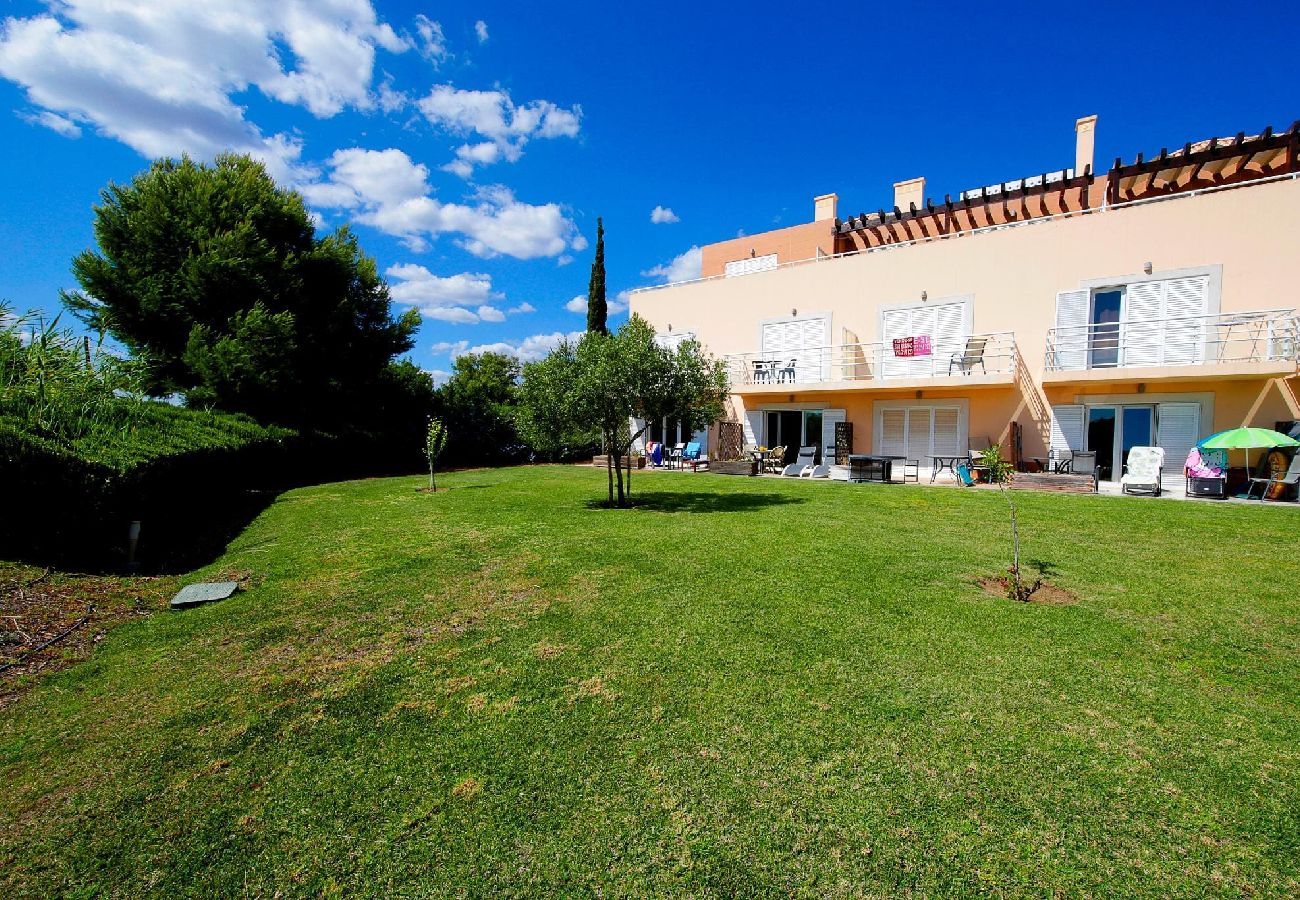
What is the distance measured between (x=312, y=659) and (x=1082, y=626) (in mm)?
6353

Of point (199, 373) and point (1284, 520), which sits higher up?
point (199, 373)

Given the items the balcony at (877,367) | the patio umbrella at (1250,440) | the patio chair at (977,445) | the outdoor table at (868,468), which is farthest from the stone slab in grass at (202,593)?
the patio chair at (977,445)

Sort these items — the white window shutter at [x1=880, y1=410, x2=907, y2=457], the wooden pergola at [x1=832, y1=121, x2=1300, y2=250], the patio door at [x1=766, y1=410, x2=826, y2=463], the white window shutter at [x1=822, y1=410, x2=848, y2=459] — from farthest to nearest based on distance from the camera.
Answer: the patio door at [x1=766, y1=410, x2=826, y2=463], the white window shutter at [x1=822, y1=410, x2=848, y2=459], the white window shutter at [x1=880, y1=410, x2=907, y2=457], the wooden pergola at [x1=832, y1=121, x2=1300, y2=250]

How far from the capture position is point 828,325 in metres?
19.7

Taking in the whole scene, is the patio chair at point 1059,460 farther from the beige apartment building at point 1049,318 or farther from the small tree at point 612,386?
the small tree at point 612,386

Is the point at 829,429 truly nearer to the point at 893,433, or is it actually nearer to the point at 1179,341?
the point at 893,433

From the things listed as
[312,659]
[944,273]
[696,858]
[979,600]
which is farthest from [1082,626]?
[944,273]

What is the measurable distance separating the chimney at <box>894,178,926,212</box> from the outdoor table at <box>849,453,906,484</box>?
45.8 ft

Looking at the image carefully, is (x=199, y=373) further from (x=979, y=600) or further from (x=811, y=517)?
(x=979, y=600)

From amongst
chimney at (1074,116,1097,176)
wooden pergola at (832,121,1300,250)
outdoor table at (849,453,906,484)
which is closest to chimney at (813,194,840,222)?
wooden pergola at (832,121,1300,250)

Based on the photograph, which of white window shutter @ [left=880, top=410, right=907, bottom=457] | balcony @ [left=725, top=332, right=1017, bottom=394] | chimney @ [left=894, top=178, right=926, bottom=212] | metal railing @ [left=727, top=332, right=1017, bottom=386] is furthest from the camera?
chimney @ [left=894, top=178, right=926, bottom=212]

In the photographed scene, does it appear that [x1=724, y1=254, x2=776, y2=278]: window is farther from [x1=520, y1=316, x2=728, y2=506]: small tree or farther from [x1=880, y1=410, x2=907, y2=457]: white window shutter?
[x1=520, y1=316, x2=728, y2=506]: small tree

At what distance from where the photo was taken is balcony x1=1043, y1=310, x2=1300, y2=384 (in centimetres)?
1273

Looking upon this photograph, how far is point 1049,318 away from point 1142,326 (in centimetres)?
203
